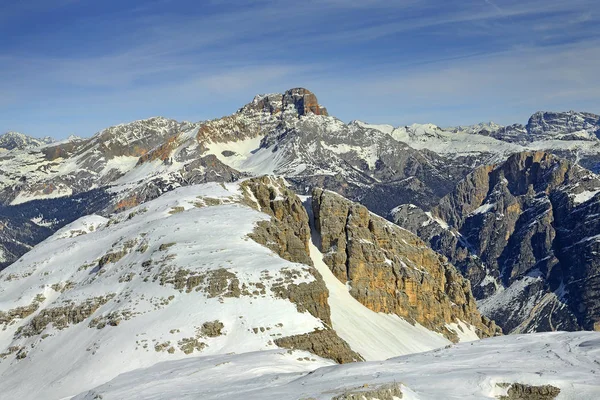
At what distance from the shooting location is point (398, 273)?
16688 centimetres

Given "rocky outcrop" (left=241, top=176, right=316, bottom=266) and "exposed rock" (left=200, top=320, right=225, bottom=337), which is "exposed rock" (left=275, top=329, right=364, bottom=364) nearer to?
"exposed rock" (left=200, top=320, right=225, bottom=337)

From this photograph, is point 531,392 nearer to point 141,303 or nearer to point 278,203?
point 141,303

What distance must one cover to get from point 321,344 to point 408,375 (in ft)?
96.8

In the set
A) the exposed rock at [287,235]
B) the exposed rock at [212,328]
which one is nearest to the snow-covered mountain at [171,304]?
the exposed rock at [212,328]

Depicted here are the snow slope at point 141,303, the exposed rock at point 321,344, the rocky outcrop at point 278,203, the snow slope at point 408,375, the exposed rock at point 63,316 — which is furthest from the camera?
the rocky outcrop at point 278,203

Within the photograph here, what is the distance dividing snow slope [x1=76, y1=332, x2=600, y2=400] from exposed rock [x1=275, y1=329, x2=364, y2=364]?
9597 mm

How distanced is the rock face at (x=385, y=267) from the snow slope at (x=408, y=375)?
77931 mm

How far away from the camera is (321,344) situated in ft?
291

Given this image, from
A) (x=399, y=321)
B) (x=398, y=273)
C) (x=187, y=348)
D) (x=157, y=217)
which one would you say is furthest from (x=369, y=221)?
(x=187, y=348)

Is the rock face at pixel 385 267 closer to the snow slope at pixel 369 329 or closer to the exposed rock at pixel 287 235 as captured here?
the snow slope at pixel 369 329

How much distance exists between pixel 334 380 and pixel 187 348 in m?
31.5

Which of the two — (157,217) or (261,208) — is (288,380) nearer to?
(157,217)

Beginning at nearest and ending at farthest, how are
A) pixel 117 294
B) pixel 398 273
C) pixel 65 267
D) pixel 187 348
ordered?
pixel 187 348, pixel 117 294, pixel 65 267, pixel 398 273

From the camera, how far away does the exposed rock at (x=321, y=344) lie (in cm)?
8638
